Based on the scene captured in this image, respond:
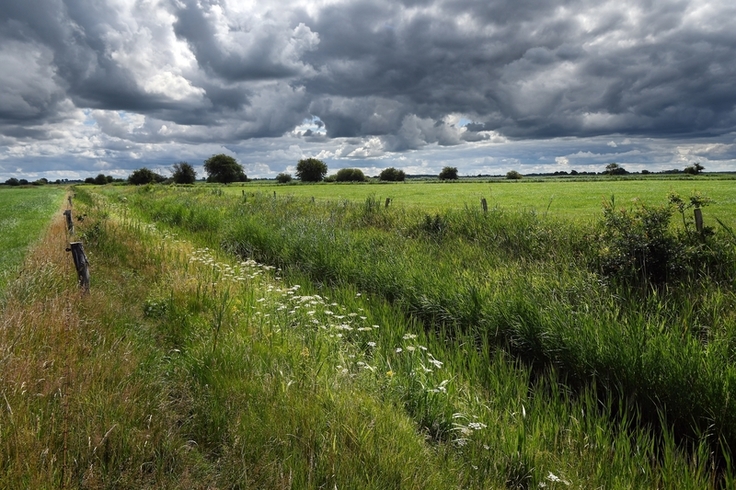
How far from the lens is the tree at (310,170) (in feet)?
457

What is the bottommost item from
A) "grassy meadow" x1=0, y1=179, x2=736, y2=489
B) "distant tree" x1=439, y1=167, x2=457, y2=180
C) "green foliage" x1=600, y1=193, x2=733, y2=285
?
"grassy meadow" x1=0, y1=179, x2=736, y2=489

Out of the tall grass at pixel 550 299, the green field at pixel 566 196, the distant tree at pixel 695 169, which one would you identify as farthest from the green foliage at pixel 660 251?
the distant tree at pixel 695 169

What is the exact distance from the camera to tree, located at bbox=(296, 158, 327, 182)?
13938 cm

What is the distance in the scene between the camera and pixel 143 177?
128m

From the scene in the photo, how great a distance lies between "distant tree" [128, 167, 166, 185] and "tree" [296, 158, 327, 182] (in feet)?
137

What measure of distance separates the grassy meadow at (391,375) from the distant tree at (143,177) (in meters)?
133

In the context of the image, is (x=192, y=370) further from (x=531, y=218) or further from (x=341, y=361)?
(x=531, y=218)

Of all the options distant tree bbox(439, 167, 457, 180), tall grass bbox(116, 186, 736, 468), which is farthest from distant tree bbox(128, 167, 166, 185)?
tall grass bbox(116, 186, 736, 468)

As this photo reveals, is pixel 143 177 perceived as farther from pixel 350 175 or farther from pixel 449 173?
pixel 449 173

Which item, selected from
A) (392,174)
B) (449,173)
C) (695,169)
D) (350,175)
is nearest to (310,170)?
(350,175)

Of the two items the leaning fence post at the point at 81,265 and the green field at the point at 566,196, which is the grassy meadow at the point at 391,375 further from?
the green field at the point at 566,196

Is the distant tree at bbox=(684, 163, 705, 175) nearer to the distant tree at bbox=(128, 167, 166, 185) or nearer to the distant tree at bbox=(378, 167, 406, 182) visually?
the distant tree at bbox=(378, 167, 406, 182)

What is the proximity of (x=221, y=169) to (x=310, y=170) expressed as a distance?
27.8 meters

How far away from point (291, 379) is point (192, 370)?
4.28ft
